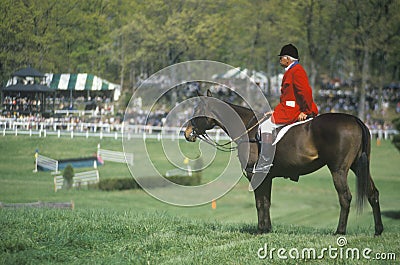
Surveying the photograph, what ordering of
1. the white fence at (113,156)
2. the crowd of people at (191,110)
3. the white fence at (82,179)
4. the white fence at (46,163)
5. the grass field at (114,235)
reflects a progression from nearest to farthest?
1. the grass field at (114,235)
2. the crowd of people at (191,110)
3. the white fence at (46,163)
4. the white fence at (82,179)
5. the white fence at (113,156)

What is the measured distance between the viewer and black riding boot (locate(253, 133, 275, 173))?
1013cm

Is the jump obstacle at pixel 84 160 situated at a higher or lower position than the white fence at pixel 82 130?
lower

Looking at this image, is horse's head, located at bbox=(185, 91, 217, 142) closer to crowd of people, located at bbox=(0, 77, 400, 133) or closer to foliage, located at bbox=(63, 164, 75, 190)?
crowd of people, located at bbox=(0, 77, 400, 133)

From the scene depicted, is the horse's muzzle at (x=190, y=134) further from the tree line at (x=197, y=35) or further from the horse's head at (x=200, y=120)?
the tree line at (x=197, y=35)

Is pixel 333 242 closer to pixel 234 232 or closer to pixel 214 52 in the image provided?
pixel 234 232

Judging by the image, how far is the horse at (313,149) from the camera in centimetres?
1000

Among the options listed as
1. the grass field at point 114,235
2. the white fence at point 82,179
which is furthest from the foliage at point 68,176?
the grass field at point 114,235

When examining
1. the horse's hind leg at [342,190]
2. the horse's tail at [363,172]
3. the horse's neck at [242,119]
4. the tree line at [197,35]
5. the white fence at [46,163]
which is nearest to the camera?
the horse's tail at [363,172]

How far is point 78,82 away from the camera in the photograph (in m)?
19.9

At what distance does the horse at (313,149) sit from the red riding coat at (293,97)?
9.1 inches

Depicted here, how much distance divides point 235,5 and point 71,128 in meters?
8.74

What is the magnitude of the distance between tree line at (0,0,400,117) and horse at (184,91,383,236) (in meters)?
9.91

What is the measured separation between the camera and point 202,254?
8586 millimetres

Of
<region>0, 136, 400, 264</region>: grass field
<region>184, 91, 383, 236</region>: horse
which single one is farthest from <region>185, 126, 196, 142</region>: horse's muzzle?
<region>0, 136, 400, 264</region>: grass field
